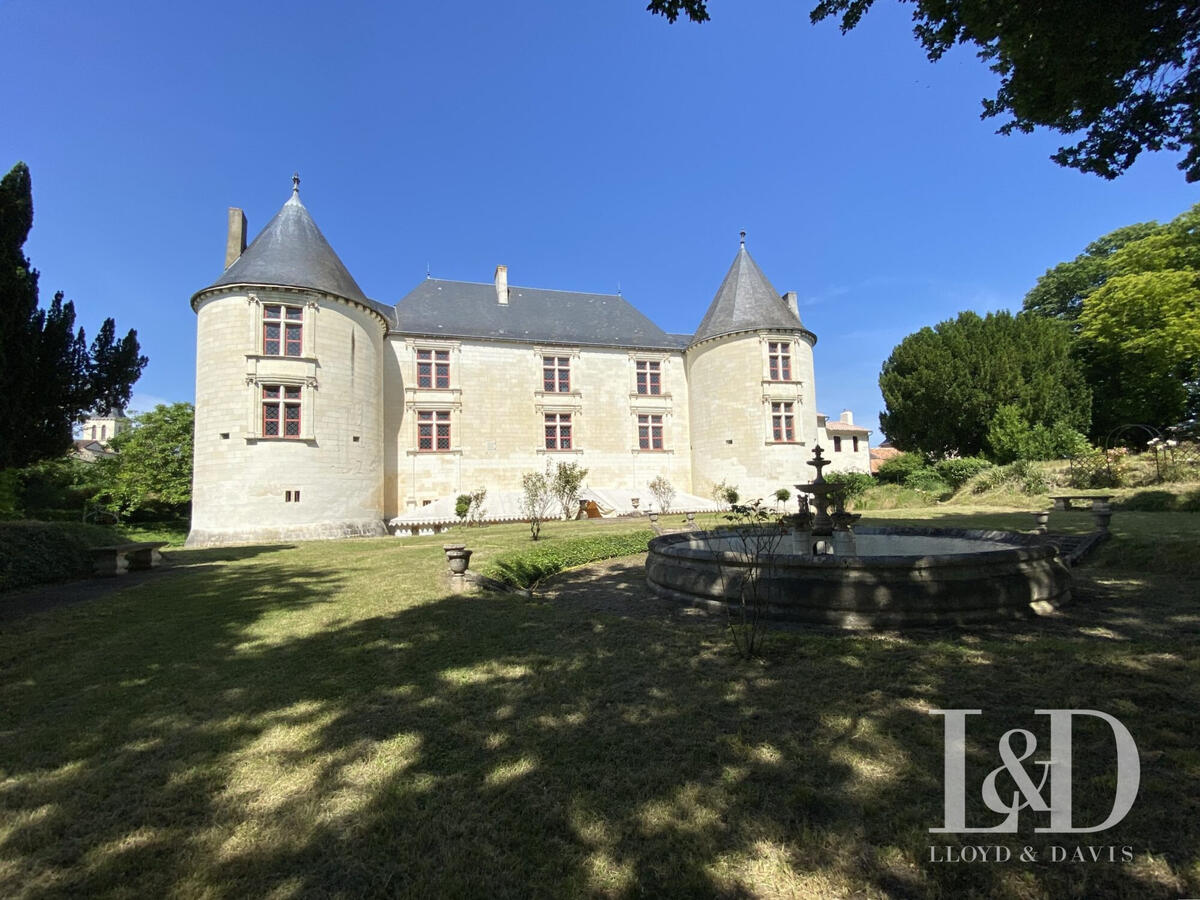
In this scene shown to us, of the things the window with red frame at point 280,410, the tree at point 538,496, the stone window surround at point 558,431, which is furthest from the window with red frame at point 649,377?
the window with red frame at point 280,410

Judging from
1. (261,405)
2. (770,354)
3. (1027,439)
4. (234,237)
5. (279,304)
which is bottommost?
(1027,439)

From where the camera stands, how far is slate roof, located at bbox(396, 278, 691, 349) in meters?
24.7

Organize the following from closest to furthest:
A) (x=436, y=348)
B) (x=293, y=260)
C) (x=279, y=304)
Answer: (x=279, y=304), (x=293, y=260), (x=436, y=348)

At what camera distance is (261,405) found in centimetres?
1828

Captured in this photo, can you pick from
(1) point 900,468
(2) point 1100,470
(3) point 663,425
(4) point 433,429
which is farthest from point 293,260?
(2) point 1100,470

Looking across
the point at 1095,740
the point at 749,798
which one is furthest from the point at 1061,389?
the point at 749,798

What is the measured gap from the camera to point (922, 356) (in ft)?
93.9

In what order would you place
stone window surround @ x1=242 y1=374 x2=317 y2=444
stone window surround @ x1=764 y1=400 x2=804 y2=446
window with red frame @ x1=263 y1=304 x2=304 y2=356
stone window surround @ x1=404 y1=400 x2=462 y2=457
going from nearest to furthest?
1. stone window surround @ x1=242 y1=374 x2=317 y2=444
2. window with red frame @ x1=263 y1=304 x2=304 y2=356
3. stone window surround @ x1=404 y1=400 x2=462 y2=457
4. stone window surround @ x1=764 y1=400 x2=804 y2=446

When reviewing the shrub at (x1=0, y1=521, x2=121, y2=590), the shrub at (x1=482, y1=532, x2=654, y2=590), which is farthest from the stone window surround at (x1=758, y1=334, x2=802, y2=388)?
the shrub at (x1=0, y1=521, x2=121, y2=590)

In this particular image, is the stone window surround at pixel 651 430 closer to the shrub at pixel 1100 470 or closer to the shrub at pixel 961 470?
the shrub at pixel 961 470

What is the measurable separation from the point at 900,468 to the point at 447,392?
22.9 meters

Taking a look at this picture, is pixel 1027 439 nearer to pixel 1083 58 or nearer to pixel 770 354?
pixel 770 354

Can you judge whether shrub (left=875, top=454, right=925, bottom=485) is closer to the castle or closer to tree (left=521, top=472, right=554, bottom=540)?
Result: the castle

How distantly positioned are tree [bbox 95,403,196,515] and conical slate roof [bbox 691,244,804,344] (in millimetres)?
27391
